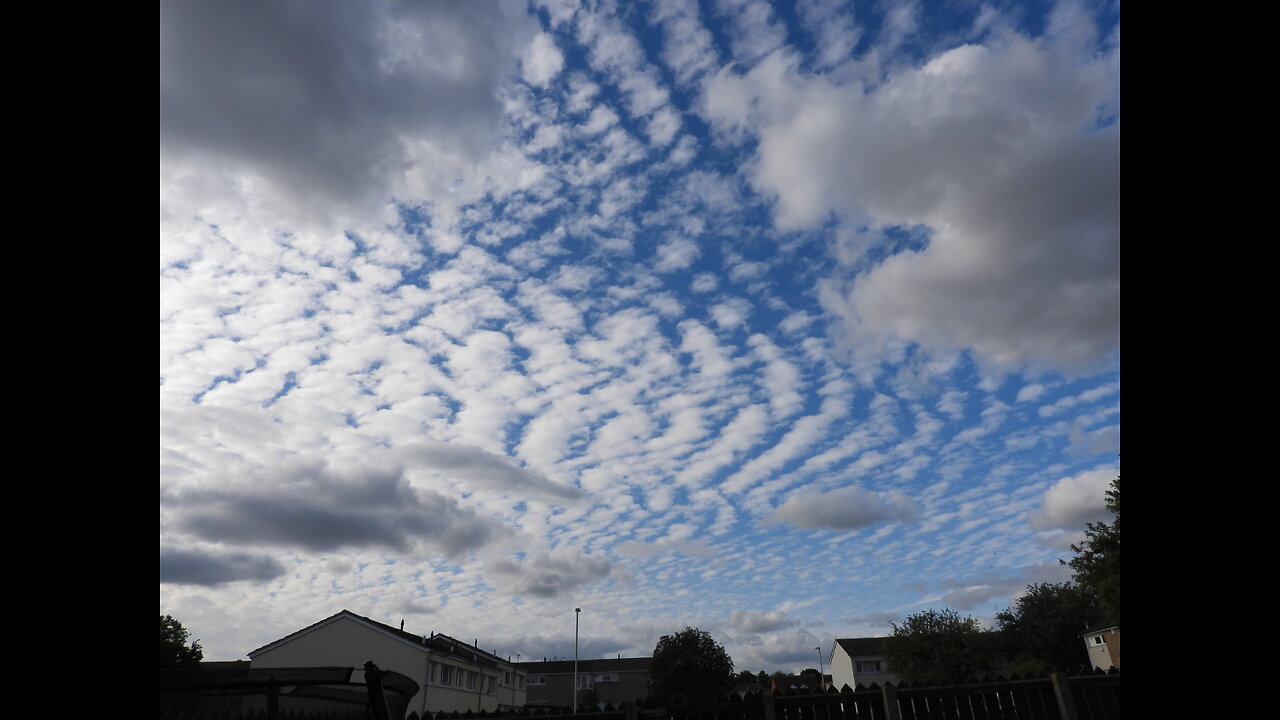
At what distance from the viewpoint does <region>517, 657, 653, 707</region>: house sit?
317 feet

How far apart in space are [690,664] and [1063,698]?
52.6 m

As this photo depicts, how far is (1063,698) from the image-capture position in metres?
12.6

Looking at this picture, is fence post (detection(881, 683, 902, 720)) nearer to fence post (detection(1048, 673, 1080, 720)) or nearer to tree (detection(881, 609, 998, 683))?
fence post (detection(1048, 673, 1080, 720))

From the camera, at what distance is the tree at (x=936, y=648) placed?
53469 millimetres

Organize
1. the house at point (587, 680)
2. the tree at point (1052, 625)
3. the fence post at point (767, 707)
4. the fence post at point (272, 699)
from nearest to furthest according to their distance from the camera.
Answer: the fence post at point (272, 699), the fence post at point (767, 707), the tree at point (1052, 625), the house at point (587, 680)

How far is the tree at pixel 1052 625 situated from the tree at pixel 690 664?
30531 mm

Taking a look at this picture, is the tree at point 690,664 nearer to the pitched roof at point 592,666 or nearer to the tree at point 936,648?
the tree at point 936,648

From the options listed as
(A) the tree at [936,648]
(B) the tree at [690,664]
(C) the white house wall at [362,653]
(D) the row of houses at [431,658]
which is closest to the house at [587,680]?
(D) the row of houses at [431,658]

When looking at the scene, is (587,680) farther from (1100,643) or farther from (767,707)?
(767,707)
